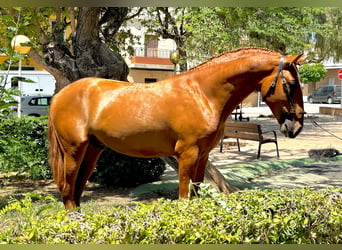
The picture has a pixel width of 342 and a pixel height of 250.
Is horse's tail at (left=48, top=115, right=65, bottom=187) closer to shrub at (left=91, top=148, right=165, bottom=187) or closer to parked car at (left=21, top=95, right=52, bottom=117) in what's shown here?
shrub at (left=91, top=148, right=165, bottom=187)

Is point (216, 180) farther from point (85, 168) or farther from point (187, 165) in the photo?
point (187, 165)

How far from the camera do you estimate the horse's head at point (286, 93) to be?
3547 millimetres

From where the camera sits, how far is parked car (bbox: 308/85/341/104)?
41.7m

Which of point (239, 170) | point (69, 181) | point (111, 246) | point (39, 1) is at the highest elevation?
point (39, 1)

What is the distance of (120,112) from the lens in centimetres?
402

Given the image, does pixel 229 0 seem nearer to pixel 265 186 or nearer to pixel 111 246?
pixel 111 246

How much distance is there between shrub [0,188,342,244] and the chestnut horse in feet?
2.44

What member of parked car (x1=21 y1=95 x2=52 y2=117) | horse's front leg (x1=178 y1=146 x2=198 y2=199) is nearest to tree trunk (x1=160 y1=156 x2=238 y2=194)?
horse's front leg (x1=178 y1=146 x2=198 y2=199)

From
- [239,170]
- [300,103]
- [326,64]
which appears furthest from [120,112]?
[326,64]

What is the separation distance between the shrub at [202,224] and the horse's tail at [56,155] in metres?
1.10

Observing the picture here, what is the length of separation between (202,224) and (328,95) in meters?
42.9

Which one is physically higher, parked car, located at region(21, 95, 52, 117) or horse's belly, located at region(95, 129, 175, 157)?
horse's belly, located at region(95, 129, 175, 157)

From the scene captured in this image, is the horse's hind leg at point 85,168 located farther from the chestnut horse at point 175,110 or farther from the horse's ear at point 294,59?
the horse's ear at point 294,59

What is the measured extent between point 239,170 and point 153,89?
5211mm
